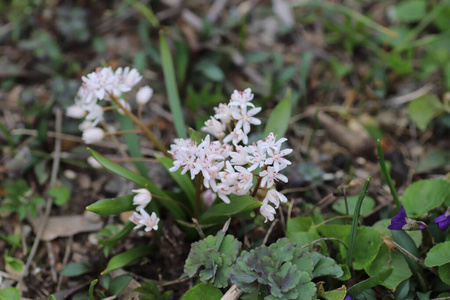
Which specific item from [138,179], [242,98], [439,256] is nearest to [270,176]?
[242,98]

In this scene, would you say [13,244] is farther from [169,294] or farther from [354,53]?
[354,53]

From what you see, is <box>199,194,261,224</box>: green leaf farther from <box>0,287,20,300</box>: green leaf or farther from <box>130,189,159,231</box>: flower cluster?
<box>0,287,20,300</box>: green leaf

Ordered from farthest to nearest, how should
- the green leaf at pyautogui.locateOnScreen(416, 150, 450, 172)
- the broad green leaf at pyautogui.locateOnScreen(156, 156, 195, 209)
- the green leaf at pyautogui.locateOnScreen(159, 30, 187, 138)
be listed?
the green leaf at pyautogui.locateOnScreen(416, 150, 450, 172) < the green leaf at pyautogui.locateOnScreen(159, 30, 187, 138) < the broad green leaf at pyautogui.locateOnScreen(156, 156, 195, 209)

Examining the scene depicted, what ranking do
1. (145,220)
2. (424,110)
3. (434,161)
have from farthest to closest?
(424,110) → (434,161) → (145,220)

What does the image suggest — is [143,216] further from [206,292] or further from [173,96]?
[173,96]

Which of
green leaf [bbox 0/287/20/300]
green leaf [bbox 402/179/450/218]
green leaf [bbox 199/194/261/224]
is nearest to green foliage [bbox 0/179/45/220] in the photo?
green leaf [bbox 0/287/20/300]
